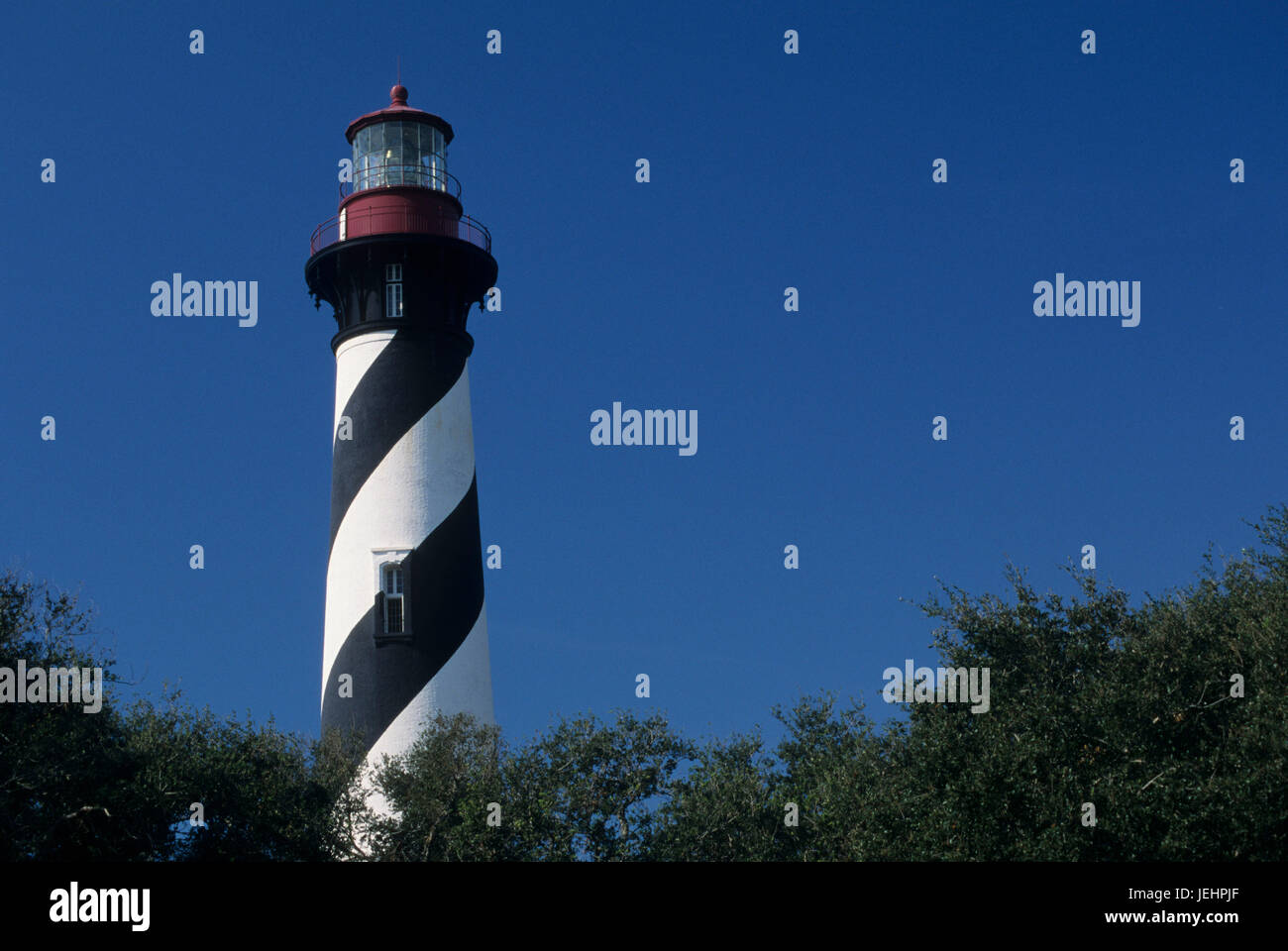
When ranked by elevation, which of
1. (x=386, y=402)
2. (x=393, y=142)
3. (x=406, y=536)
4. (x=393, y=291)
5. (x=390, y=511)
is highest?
(x=393, y=142)

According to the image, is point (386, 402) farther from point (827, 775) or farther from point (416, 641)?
point (827, 775)


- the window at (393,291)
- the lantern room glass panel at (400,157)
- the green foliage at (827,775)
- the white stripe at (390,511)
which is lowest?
the green foliage at (827,775)

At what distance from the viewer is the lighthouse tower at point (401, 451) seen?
134ft

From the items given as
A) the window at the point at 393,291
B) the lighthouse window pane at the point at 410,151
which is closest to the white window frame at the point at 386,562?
the window at the point at 393,291

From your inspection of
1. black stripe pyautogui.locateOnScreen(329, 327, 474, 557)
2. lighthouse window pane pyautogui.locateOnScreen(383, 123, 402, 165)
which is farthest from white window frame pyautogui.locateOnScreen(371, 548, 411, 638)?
lighthouse window pane pyautogui.locateOnScreen(383, 123, 402, 165)

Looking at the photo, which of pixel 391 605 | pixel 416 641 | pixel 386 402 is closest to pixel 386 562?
pixel 391 605

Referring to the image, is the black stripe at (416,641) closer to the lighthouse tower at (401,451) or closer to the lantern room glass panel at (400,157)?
the lighthouse tower at (401,451)

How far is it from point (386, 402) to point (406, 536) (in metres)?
3.97

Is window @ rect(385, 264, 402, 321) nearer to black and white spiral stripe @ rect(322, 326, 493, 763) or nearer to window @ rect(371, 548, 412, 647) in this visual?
black and white spiral stripe @ rect(322, 326, 493, 763)

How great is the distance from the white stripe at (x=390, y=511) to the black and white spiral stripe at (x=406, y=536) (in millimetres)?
28

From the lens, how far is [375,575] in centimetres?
4150

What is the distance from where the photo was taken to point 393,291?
4388 centimetres
